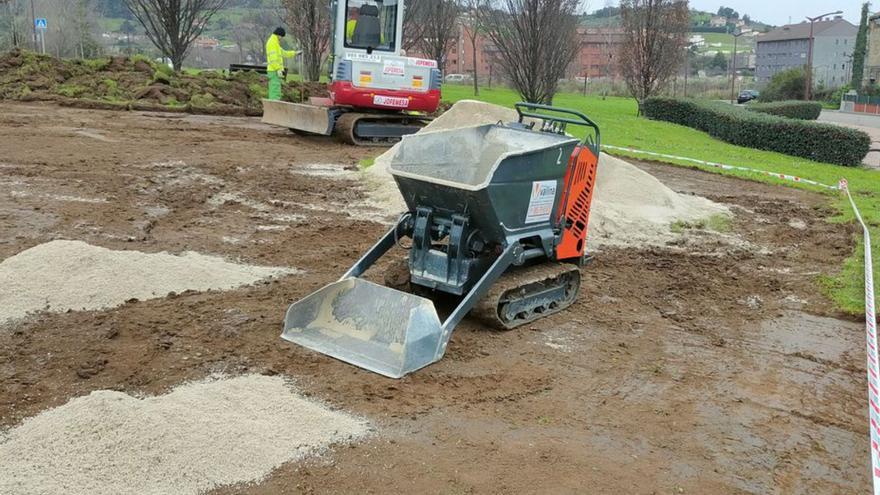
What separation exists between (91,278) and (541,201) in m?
3.84

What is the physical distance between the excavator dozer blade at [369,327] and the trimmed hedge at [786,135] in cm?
1671

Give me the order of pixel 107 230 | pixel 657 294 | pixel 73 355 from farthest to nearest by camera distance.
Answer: pixel 107 230 → pixel 657 294 → pixel 73 355

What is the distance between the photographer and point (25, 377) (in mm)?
5309

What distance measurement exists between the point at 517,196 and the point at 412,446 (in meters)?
2.51

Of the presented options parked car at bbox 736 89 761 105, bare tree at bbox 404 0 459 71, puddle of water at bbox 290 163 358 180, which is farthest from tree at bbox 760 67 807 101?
puddle of water at bbox 290 163 358 180

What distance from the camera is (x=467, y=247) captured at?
6422 millimetres

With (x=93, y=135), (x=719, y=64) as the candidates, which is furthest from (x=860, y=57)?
(x=93, y=135)

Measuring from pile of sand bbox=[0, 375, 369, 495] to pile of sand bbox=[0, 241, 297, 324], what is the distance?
6.82ft

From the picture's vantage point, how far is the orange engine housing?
709cm

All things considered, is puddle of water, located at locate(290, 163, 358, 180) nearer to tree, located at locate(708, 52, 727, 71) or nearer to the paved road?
the paved road

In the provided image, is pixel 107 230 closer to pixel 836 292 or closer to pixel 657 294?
pixel 657 294

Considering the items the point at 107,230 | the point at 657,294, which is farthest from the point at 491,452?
the point at 107,230

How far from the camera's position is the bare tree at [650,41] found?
3139 cm

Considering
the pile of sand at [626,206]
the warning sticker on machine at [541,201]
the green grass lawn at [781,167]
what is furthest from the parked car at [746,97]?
the warning sticker on machine at [541,201]
